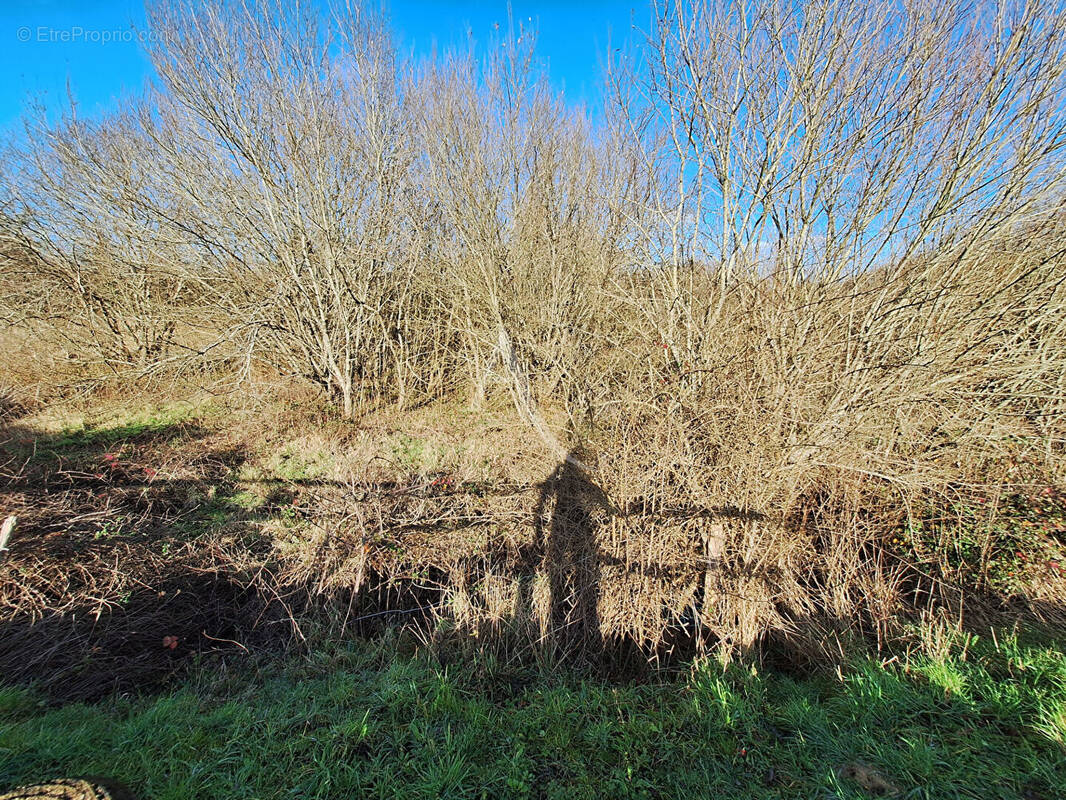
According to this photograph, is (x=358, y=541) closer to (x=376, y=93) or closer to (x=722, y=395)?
(x=722, y=395)

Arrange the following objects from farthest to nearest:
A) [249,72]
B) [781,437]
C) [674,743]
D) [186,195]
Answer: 1. [186,195]
2. [249,72]
3. [781,437]
4. [674,743]

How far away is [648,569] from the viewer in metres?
4.08

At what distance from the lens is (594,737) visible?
268 centimetres

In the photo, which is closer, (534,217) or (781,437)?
(781,437)

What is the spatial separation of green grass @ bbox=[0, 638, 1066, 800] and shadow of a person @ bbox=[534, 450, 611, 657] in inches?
32.7

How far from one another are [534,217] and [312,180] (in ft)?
13.1

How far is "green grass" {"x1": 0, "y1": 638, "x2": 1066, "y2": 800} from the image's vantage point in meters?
2.24

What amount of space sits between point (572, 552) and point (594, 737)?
226 cm

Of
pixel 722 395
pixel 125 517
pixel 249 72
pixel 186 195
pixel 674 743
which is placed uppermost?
pixel 249 72

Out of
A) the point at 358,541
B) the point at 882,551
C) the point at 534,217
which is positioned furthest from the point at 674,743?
the point at 534,217

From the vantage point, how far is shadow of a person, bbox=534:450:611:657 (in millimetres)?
4105

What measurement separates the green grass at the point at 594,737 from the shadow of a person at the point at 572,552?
83cm

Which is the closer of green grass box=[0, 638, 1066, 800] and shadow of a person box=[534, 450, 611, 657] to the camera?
green grass box=[0, 638, 1066, 800]

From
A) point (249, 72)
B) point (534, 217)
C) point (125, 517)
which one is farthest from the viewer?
point (534, 217)
